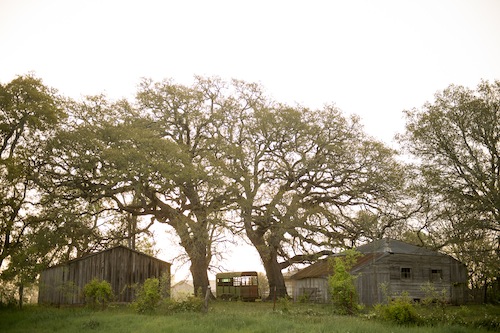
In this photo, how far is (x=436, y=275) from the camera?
34.2 m

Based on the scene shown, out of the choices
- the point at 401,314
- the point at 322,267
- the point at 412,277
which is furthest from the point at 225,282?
the point at 401,314

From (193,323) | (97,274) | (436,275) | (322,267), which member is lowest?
(193,323)

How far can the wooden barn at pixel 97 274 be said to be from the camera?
2953 centimetres

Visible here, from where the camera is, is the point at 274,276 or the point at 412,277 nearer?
the point at 412,277

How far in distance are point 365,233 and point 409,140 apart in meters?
8.44

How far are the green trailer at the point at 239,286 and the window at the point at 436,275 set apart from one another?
50.2 ft

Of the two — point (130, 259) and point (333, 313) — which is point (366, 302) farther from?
point (130, 259)

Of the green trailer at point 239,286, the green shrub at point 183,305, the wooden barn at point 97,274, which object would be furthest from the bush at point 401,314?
the green trailer at point 239,286

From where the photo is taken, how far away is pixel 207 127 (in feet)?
128

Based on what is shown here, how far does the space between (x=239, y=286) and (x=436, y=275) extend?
17.2m

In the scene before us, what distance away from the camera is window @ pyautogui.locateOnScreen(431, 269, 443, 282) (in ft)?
112

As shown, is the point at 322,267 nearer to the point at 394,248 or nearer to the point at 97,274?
the point at 394,248

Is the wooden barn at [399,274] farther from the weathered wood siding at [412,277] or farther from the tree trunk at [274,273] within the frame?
the tree trunk at [274,273]

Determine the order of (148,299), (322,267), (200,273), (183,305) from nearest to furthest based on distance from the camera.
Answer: (148,299) → (183,305) → (200,273) → (322,267)
